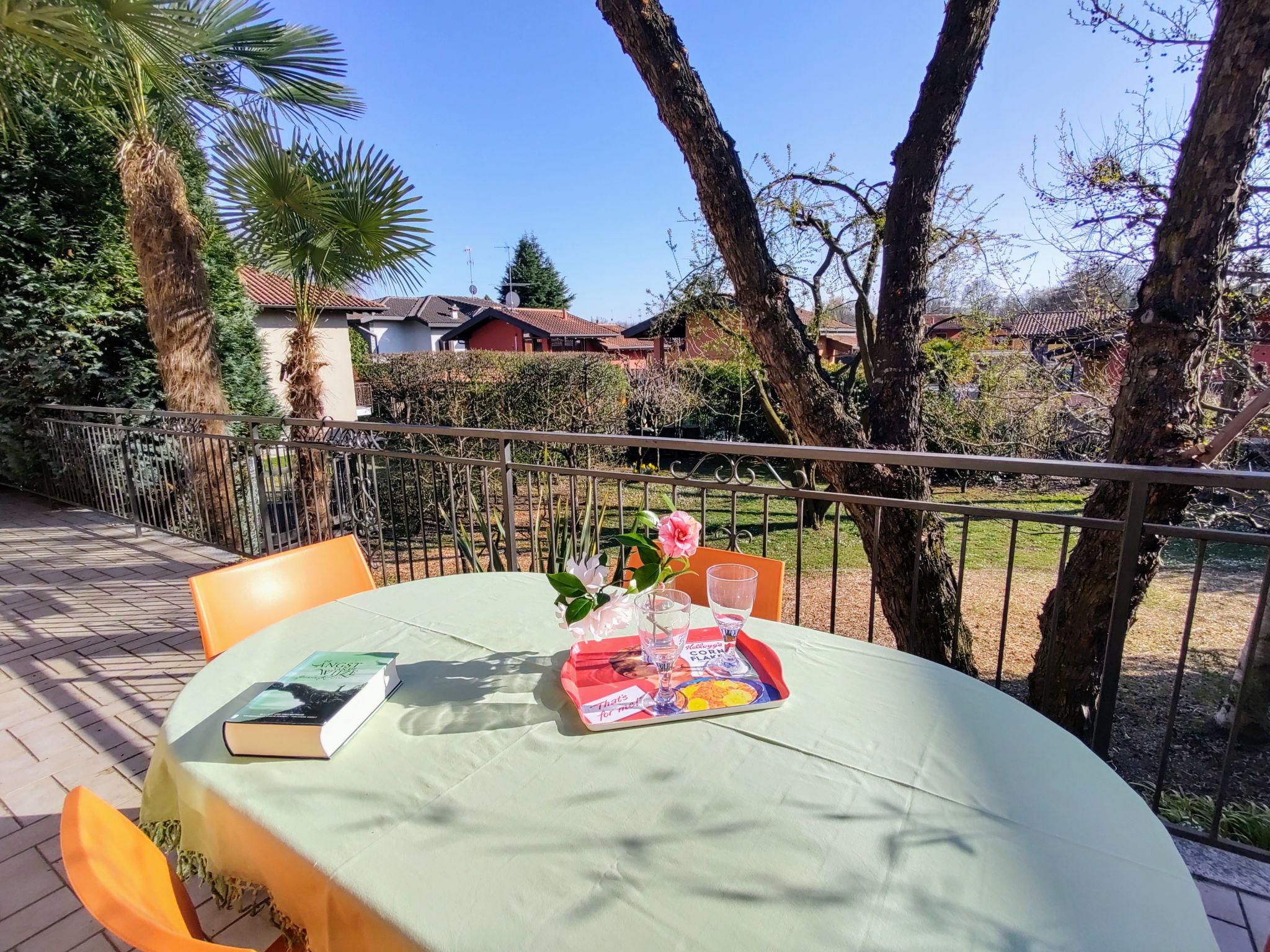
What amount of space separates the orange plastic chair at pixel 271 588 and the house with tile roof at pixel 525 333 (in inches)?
832

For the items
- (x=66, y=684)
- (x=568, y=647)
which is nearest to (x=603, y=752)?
(x=568, y=647)

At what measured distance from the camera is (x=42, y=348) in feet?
17.9

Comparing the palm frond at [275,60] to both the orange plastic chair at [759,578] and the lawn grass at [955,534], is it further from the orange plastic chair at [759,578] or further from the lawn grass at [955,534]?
the orange plastic chair at [759,578]

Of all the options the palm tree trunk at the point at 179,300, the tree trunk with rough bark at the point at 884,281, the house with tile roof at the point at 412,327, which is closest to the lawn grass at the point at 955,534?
the tree trunk with rough bark at the point at 884,281

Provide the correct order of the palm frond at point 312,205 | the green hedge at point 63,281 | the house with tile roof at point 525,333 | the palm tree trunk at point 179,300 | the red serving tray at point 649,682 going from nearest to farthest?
the red serving tray at point 649,682 → the palm frond at point 312,205 → the palm tree trunk at point 179,300 → the green hedge at point 63,281 → the house with tile roof at point 525,333

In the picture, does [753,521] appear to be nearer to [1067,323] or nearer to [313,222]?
[1067,323]

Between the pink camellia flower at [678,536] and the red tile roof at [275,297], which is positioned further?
the red tile roof at [275,297]

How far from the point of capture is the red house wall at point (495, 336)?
25.5 meters

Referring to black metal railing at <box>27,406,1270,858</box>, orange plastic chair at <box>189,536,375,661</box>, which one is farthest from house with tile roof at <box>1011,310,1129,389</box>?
orange plastic chair at <box>189,536,375,661</box>

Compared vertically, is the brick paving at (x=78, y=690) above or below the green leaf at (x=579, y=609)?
below

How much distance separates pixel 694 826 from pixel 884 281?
10.2 feet

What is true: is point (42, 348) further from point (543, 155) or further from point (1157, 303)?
point (543, 155)

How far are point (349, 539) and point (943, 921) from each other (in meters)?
1.85

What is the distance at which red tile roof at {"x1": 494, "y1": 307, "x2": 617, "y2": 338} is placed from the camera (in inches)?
917
